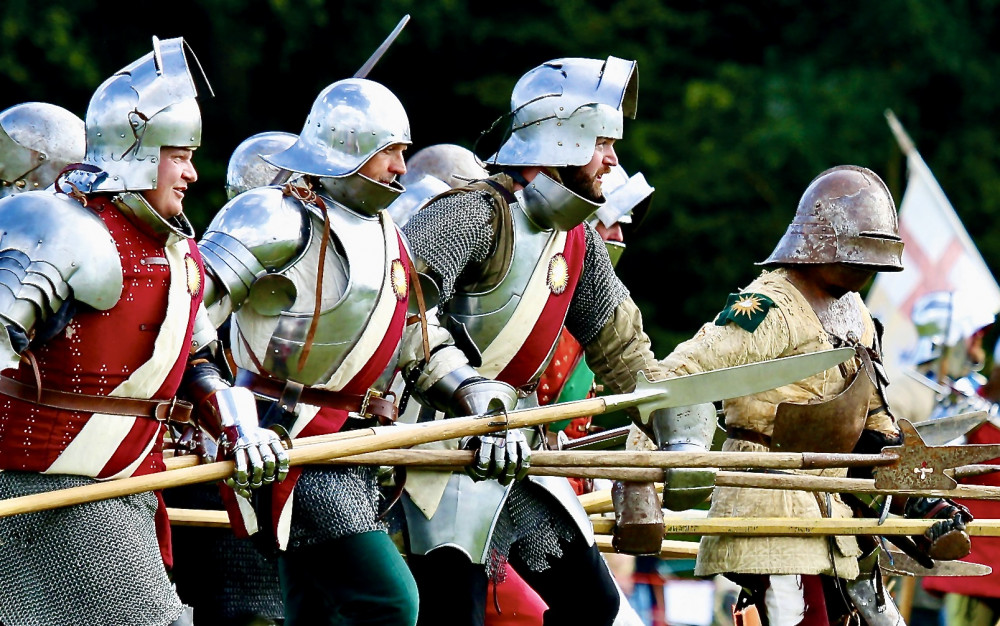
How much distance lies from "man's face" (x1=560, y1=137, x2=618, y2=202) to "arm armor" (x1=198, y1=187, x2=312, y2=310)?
1045 mm

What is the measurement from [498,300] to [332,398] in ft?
2.62

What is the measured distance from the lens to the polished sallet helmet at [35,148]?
22.3 feet

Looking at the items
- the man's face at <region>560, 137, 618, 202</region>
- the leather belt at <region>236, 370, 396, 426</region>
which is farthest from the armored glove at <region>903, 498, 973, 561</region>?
the leather belt at <region>236, 370, 396, 426</region>

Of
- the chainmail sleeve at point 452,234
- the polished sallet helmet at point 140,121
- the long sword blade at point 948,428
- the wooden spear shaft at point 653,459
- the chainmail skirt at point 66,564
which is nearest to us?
the chainmail skirt at point 66,564

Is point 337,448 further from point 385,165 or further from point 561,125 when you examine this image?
point 561,125

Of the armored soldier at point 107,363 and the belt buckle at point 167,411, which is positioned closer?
the armored soldier at point 107,363

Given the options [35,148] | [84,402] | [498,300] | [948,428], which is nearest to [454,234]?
[498,300]

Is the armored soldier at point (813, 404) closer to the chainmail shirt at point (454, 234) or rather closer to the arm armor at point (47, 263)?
the chainmail shirt at point (454, 234)

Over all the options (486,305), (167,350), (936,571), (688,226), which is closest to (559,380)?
(486,305)

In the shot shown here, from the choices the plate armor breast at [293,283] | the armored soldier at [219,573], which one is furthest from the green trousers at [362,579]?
the armored soldier at [219,573]

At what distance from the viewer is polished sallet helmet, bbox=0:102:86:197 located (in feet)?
22.3

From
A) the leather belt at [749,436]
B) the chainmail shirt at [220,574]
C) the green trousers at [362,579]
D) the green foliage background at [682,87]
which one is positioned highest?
the green foliage background at [682,87]

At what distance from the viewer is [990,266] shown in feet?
55.0

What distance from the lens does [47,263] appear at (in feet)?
15.2
